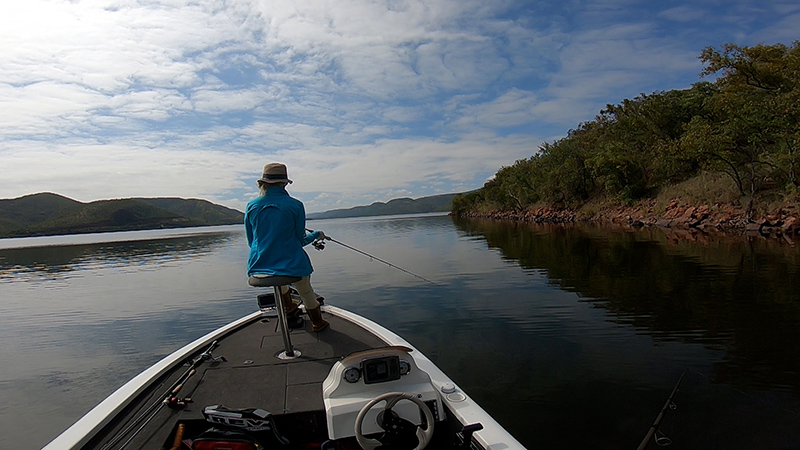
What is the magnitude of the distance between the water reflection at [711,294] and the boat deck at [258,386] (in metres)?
5.33

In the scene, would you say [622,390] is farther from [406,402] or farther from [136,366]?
[136,366]

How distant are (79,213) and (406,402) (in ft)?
→ 612

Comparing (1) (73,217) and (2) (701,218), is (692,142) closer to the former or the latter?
(2) (701,218)

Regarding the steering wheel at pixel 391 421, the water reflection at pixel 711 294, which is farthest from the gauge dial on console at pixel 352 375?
the water reflection at pixel 711 294

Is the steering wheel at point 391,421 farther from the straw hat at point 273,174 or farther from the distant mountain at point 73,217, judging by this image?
the distant mountain at point 73,217

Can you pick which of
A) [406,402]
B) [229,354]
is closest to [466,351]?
[229,354]

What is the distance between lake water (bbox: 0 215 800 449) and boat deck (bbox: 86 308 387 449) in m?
2.30

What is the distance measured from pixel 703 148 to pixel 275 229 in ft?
102

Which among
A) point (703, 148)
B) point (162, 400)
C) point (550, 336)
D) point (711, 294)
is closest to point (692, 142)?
point (703, 148)

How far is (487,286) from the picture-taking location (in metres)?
13.6

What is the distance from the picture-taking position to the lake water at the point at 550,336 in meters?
5.20

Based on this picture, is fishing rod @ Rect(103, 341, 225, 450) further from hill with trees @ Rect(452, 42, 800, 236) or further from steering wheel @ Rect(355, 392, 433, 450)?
hill with trees @ Rect(452, 42, 800, 236)

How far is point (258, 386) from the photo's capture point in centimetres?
396

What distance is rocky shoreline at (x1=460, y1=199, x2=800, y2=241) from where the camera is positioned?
24.3m
